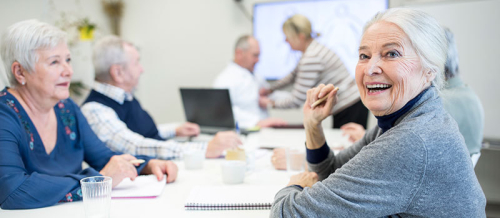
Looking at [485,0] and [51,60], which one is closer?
[51,60]

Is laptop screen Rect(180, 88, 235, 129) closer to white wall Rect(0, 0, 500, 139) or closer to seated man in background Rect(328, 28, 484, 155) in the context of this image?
seated man in background Rect(328, 28, 484, 155)

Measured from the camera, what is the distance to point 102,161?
1604mm

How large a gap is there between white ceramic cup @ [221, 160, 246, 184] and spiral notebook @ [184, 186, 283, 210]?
8 cm

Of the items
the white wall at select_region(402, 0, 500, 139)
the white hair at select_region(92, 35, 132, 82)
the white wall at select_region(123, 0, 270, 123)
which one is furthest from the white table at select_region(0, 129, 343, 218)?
the white wall at select_region(123, 0, 270, 123)

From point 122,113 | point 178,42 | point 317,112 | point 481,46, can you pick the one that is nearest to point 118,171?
point 317,112

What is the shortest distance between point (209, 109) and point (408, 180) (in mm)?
1789

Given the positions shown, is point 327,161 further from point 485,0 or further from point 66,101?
point 485,0

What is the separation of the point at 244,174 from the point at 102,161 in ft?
2.11

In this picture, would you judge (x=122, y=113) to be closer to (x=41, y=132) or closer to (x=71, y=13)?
(x=41, y=132)

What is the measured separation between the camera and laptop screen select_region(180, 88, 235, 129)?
2373 mm

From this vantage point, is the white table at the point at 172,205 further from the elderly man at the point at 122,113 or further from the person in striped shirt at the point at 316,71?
the person in striped shirt at the point at 316,71

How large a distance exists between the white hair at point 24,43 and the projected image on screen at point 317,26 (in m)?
2.94

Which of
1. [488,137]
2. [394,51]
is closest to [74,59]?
[394,51]

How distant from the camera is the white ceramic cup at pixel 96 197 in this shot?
3.19 feet
